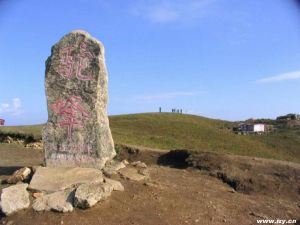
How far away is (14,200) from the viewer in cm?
981

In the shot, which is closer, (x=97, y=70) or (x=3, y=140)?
(x=97, y=70)

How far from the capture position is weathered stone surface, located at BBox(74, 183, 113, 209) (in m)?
9.48

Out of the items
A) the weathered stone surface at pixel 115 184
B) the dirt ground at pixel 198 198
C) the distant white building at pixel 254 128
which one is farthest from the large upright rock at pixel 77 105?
the distant white building at pixel 254 128

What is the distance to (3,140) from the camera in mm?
24328

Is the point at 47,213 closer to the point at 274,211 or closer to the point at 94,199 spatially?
the point at 94,199

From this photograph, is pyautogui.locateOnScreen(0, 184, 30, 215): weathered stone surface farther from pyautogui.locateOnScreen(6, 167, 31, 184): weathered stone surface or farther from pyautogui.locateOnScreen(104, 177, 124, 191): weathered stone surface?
pyautogui.locateOnScreen(104, 177, 124, 191): weathered stone surface

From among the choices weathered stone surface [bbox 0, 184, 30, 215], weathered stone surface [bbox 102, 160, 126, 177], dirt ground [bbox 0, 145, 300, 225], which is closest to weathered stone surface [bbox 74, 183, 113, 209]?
dirt ground [bbox 0, 145, 300, 225]

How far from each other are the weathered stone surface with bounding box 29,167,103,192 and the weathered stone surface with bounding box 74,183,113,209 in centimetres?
67

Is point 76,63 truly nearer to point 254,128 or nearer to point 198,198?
point 198,198

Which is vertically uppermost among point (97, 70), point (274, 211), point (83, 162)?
point (97, 70)

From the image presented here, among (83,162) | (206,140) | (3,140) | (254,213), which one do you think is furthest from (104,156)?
(206,140)

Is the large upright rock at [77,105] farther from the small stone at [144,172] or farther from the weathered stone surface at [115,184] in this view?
the weathered stone surface at [115,184]

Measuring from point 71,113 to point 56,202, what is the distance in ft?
10.2

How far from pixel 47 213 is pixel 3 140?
15982 mm
